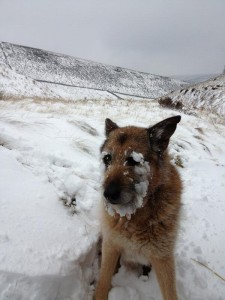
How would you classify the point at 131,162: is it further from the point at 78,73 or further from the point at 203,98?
the point at 78,73

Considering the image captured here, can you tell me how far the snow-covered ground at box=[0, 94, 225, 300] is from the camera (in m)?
2.88

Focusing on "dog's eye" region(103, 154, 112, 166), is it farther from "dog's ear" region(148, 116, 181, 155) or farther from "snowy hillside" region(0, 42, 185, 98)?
"snowy hillside" region(0, 42, 185, 98)

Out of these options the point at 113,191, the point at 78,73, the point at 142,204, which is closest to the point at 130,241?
the point at 142,204

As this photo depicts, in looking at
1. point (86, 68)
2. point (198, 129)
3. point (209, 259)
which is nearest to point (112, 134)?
point (209, 259)

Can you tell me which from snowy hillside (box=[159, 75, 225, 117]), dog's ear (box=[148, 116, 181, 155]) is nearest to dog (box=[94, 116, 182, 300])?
dog's ear (box=[148, 116, 181, 155])

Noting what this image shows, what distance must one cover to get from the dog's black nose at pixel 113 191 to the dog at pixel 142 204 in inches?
1.4

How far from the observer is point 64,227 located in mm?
3518

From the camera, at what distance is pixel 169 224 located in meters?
3.23

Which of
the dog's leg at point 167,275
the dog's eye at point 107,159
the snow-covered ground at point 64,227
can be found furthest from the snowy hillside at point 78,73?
the dog's leg at point 167,275

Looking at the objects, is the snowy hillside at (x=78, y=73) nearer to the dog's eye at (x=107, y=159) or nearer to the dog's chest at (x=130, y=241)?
the dog's eye at (x=107, y=159)

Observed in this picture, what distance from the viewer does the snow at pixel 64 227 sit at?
2.88 m

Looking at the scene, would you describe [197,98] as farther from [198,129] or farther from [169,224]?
[169,224]

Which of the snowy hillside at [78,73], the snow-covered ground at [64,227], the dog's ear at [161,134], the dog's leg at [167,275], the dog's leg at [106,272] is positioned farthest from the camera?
the snowy hillside at [78,73]

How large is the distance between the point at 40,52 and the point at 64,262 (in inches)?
1841
